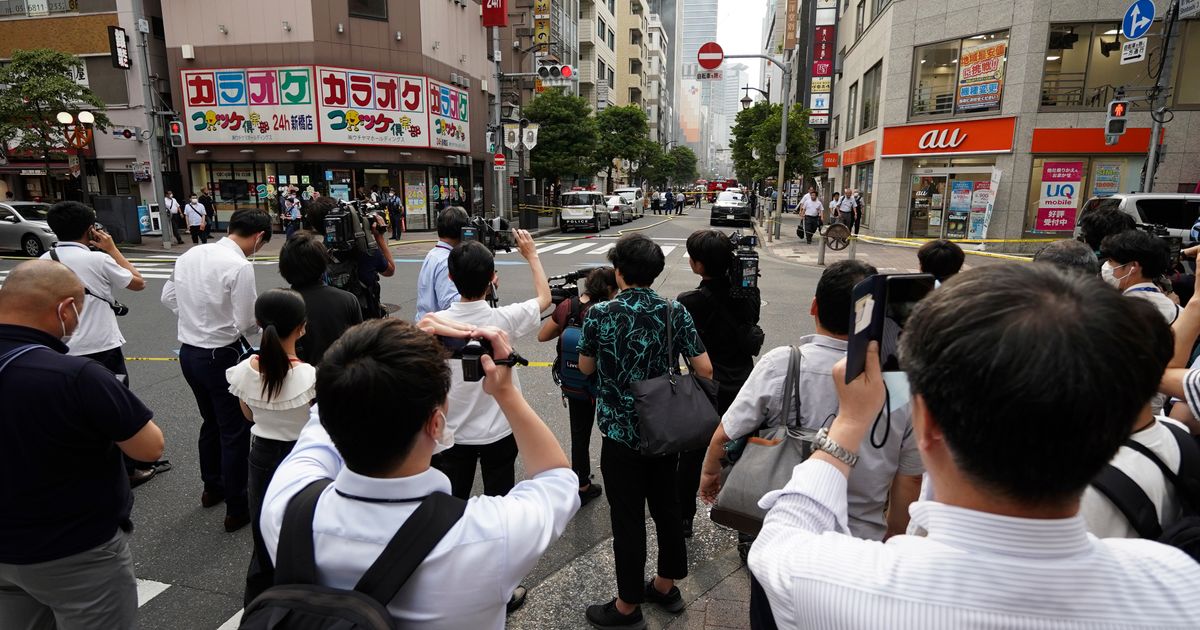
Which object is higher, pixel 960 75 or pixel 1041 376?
pixel 960 75

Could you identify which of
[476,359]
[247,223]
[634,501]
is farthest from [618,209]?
[476,359]

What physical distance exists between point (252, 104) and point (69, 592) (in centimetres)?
2577

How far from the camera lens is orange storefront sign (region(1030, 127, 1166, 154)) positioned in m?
17.7

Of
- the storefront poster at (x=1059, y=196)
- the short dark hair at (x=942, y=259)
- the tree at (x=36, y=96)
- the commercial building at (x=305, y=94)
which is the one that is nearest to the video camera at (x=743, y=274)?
the short dark hair at (x=942, y=259)

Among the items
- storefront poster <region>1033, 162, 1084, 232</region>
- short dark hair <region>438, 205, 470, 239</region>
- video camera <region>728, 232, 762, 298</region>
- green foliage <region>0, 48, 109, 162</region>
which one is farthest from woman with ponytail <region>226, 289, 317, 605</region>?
green foliage <region>0, 48, 109, 162</region>

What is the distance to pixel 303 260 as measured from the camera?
12.4 ft

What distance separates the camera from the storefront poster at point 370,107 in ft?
76.9

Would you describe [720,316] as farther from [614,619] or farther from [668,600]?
[614,619]

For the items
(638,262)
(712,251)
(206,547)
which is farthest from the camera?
(206,547)

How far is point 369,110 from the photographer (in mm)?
24047

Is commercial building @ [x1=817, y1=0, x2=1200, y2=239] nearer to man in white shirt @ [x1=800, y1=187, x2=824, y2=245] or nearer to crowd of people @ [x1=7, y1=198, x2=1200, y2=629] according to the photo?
man in white shirt @ [x1=800, y1=187, x2=824, y2=245]

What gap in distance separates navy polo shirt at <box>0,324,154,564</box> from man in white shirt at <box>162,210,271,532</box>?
1682 millimetres

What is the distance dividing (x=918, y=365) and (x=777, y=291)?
11219mm

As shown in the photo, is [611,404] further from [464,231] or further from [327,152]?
[327,152]
